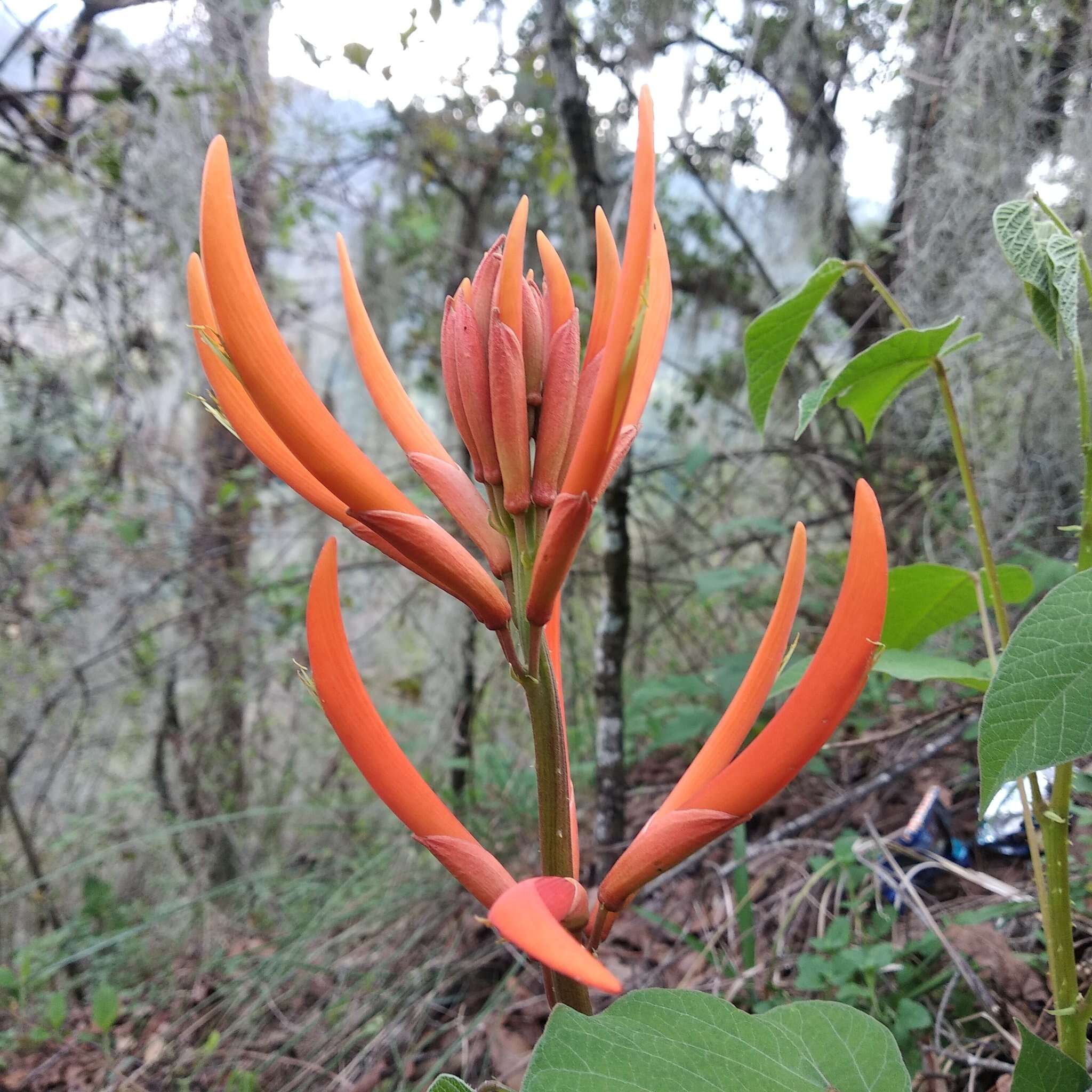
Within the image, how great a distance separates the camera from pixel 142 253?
2527mm

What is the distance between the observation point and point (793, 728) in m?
0.38

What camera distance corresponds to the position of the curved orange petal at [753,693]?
43 cm

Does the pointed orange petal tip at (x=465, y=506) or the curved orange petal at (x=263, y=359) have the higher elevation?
the curved orange petal at (x=263, y=359)

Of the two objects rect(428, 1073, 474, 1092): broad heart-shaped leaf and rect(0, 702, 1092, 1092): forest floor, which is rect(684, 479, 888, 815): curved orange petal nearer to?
rect(428, 1073, 474, 1092): broad heart-shaped leaf

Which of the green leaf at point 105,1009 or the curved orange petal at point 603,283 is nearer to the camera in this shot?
the curved orange petal at point 603,283

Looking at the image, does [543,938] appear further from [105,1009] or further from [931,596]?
[105,1009]

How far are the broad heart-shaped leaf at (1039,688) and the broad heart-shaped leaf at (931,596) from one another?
229 millimetres

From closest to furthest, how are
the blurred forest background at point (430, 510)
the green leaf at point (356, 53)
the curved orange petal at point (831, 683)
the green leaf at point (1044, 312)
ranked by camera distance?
the curved orange petal at point (831, 683), the green leaf at point (1044, 312), the blurred forest background at point (430, 510), the green leaf at point (356, 53)

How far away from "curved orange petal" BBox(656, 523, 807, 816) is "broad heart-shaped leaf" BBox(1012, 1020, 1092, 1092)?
231 millimetres

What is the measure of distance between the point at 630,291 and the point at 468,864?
1.02ft

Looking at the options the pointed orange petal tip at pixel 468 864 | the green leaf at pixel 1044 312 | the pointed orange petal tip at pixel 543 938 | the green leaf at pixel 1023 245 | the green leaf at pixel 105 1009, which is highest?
the green leaf at pixel 1023 245

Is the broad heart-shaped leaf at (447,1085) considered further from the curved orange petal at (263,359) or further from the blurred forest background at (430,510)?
the blurred forest background at (430,510)

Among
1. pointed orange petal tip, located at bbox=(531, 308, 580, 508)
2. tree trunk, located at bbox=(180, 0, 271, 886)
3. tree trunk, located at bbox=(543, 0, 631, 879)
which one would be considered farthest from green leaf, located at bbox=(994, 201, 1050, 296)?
tree trunk, located at bbox=(180, 0, 271, 886)

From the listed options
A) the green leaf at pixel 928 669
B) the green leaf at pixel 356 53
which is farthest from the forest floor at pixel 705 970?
the green leaf at pixel 356 53
